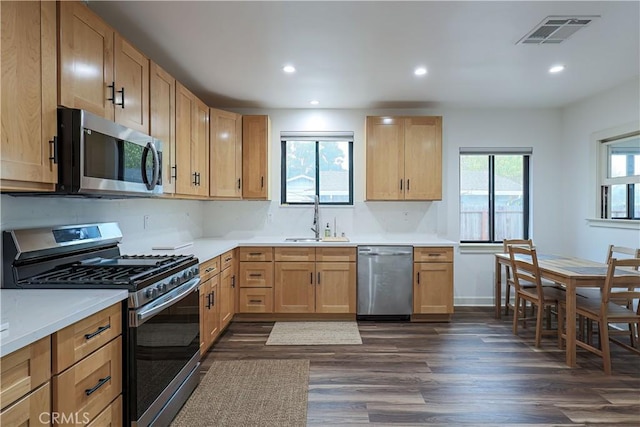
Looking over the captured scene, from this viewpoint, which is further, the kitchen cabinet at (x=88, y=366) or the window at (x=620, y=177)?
the window at (x=620, y=177)

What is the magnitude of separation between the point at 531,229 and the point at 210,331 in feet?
13.9

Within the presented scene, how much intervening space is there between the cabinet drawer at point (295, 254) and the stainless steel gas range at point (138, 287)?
157 centimetres

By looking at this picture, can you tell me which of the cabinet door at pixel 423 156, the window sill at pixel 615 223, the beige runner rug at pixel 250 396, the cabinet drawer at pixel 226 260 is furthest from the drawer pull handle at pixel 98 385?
the window sill at pixel 615 223

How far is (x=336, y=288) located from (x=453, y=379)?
1.67 meters

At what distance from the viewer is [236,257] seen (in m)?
4.05

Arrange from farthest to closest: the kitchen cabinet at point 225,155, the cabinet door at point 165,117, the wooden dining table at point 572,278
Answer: the kitchen cabinet at point 225,155 < the wooden dining table at point 572,278 < the cabinet door at point 165,117

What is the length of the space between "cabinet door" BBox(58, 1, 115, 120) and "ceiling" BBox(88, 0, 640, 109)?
0.41 meters

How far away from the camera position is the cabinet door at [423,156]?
14.4ft

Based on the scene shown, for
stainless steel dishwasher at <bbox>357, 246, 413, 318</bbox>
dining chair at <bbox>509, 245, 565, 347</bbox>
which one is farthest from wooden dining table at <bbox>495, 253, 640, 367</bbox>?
stainless steel dishwasher at <bbox>357, 246, 413, 318</bbox>

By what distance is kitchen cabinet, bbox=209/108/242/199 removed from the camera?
3.96 meters

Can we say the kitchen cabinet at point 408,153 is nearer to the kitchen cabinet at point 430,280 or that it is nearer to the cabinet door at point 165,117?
A: the kitchen cabinet at point 430,280

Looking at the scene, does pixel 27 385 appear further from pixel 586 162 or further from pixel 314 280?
pixel 586 162

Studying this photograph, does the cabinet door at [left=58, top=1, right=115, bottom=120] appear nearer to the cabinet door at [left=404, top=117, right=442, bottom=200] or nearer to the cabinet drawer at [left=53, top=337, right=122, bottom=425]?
the cabinet drawer at [left=53, top=337, right=122, bottom=425]

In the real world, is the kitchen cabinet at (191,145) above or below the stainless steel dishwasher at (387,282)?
above
